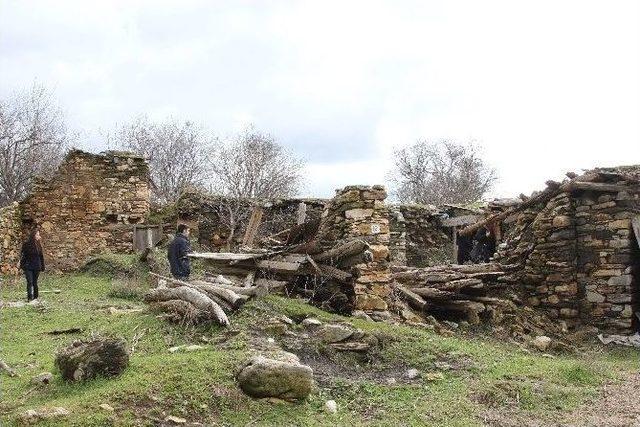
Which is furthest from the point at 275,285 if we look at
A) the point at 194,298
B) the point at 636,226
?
the point at 636,226

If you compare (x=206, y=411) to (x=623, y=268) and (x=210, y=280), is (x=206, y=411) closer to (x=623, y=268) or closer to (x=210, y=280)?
(x=210, y=280)

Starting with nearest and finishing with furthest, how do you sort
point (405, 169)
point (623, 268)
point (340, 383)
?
point (340, 383) → point (623, 268) → point (405, 169)

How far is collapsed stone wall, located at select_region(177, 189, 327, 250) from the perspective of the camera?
1820cm

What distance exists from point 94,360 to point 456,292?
7559 millimetres

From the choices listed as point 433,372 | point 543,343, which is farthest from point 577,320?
point 433,372

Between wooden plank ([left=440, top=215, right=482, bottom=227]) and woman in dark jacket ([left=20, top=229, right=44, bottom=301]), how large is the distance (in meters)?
12.2

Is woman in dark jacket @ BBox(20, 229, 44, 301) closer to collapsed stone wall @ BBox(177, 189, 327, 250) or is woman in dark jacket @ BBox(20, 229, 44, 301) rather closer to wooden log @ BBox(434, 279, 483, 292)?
collapsed stone wall @ BBox(177, 189, 327, 250)

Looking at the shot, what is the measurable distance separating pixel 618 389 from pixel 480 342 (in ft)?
9.11

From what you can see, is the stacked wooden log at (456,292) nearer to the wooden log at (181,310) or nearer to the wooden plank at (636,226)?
the wooden plank at (636,226)

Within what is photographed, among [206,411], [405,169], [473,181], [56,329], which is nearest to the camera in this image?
[206,411]

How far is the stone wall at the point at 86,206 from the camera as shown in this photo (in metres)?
16.5

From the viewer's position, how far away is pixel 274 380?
18.3ft

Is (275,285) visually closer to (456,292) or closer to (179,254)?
(179,254)

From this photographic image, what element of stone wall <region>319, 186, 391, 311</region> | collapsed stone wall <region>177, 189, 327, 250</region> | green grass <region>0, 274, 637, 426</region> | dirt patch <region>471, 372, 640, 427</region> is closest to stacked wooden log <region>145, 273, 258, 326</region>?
green grass <region>0, 274, 637, 426</region>
